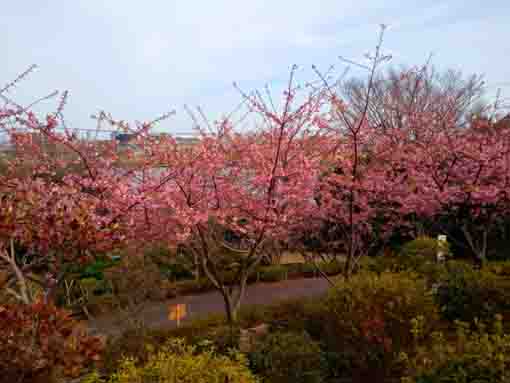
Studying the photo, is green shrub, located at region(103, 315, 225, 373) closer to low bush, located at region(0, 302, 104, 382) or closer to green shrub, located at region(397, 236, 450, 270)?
low bush, located at region(0, 302, 104, 382)

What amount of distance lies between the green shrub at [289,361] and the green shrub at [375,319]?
0.33m

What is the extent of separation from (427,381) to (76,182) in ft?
12.6

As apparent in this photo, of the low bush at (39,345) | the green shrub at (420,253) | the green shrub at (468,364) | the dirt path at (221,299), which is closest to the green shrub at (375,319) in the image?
the green shrub at (468,364)

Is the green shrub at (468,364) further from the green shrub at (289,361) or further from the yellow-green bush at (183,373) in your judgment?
the green shrub at (289,361)

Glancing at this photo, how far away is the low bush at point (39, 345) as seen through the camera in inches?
87.3

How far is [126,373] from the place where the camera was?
278 centimetres

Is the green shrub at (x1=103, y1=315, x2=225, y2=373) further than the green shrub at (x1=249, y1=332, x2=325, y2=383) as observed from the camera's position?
Yes

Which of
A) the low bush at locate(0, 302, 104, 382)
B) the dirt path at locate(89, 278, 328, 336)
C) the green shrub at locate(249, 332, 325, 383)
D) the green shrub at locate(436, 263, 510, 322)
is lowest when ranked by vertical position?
the dirt path at locate(89, 278, 328, 336)

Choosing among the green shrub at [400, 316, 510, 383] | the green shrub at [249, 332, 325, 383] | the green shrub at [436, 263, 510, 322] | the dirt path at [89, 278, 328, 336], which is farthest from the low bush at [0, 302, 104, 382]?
the dirt path at [89, 278, 328, 336]

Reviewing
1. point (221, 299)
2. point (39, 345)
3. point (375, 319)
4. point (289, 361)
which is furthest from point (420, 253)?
point (39, 345)

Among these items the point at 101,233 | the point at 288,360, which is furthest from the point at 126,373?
the point at 288,360

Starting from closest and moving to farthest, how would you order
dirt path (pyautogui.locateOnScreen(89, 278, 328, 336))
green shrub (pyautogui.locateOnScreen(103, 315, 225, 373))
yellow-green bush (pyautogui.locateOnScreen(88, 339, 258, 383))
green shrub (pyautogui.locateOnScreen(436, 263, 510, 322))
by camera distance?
yellow-green bush (pyautogui.locateOnScreen(88, 339, 258, 383))
green shrub (pyautogui.locateOnScreen(103, 315, 225, 373))
green shrub (pyautogui.locateOnScreen(436, 263, 510, 322))
dirt path (pyautogui.locateOnScreen(89, 278, 328, 336))

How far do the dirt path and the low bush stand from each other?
4.81 m

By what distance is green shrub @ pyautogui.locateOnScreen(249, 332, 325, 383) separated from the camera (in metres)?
3.68
